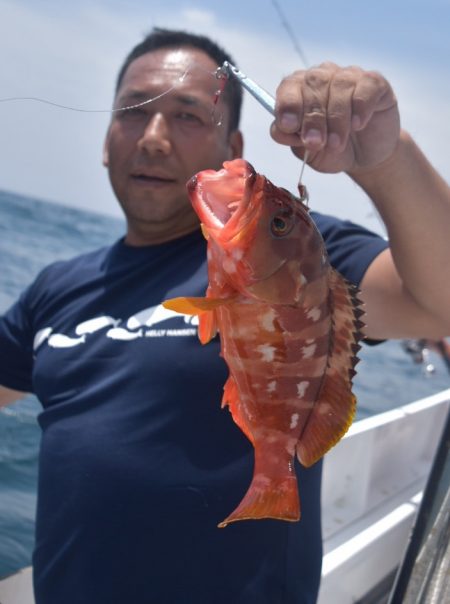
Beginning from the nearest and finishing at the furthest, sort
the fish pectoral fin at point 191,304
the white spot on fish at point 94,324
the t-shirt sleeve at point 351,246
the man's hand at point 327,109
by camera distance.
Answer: the fish pectoral fin at point 191,304
the man's hand at point 327,109
the t-shirt sleeve at point 351,246
the white spot on fish at point 94,324

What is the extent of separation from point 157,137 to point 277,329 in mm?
974

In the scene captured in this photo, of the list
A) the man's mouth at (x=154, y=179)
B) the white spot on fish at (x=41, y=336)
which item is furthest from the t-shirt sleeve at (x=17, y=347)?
the man's mouth at (x=154, y=179)

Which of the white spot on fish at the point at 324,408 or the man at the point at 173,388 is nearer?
the white spot on fish at the point at 324,408

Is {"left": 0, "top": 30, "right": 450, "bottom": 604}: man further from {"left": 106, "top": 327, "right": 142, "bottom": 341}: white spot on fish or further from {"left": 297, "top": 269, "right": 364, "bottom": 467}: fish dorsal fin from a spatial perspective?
{"left": 297, "top": 269, "right": 364, "bottom": 467}: fish dorsal fin

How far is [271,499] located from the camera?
45.6 inches

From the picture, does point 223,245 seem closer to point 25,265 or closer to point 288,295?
point 288,295

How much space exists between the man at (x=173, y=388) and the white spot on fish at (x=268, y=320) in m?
0.32

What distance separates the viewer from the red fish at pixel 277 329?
111cm

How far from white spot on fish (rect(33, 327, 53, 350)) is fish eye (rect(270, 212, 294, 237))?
45.5 inches

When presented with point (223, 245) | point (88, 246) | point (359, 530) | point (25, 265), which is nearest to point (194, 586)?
A: point (223, 245)

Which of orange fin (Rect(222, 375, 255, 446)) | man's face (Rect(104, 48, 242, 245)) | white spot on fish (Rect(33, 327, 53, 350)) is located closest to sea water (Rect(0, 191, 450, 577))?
white spot on fish (Rect(33, 327, 53, 350))

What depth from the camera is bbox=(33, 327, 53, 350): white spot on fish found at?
2084mm

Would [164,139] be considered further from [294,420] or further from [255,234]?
[294,420]

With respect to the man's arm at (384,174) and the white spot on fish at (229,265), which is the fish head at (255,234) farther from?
the man's arm at (384,174)
